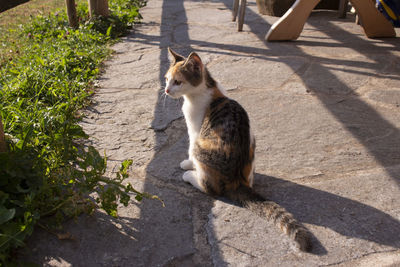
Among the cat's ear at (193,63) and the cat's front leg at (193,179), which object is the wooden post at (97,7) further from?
the cat's front leg at (193,179)

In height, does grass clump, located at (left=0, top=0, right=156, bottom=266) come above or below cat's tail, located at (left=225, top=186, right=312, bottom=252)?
above

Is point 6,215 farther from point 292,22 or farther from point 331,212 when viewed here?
point 292,22

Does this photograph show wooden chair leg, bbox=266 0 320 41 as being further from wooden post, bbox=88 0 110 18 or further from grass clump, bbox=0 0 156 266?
wooden post, bbox=88 0 110 18

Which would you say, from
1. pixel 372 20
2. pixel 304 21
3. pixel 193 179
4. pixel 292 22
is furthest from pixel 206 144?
pixel 372 20

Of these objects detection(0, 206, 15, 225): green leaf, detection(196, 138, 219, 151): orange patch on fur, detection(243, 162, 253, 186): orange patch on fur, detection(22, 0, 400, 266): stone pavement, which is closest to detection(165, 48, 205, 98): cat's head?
detection(196, 138, 219, 151): orange patch on fur

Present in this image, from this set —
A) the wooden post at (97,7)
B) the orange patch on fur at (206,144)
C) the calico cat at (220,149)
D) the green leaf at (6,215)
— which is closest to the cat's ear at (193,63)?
the calico cat at (220,149)

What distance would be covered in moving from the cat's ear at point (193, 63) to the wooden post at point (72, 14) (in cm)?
328

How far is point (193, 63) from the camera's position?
2.62 m

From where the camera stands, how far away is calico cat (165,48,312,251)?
7.14 ft

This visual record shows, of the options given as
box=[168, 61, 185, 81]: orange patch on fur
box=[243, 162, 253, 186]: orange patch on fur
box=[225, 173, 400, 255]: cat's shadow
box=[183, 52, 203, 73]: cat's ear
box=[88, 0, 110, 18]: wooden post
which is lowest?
box=[225, 173, 400, 255]: cat's shadow

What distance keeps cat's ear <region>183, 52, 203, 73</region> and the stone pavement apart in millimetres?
634

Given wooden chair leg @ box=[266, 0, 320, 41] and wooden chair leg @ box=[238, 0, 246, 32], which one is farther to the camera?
wooden chair leg @ box=[238, 0, 246, 32]

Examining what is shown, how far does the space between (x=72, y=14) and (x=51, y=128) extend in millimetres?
3408

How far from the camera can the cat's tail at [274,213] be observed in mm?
1928
